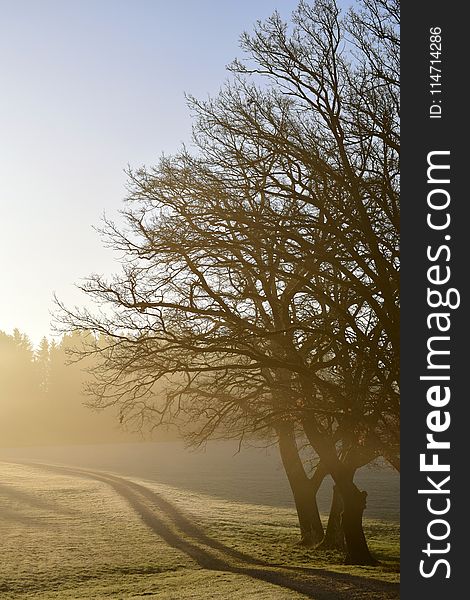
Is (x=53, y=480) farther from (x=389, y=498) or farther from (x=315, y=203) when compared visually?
(x=315, y=203)

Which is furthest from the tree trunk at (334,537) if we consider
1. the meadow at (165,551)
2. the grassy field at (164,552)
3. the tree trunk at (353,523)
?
the tree trunk at (353,523)

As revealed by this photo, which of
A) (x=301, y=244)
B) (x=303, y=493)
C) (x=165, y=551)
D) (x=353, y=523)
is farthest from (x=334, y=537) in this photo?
(x=301, y=244)

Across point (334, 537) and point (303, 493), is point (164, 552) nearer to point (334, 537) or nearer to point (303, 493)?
point (303, 493)

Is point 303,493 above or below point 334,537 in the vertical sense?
above

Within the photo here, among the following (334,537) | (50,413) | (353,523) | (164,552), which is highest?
(50,413)

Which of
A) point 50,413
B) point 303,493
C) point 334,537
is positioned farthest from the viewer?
point 50,413

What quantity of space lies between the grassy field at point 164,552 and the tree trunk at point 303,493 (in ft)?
2.60

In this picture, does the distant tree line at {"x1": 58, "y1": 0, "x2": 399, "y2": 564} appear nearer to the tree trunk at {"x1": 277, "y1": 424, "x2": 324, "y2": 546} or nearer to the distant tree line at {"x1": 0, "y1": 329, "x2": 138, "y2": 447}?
the tree trunk at {"x1": 277, "y1": 424, "x2": 324, "y2": 546}

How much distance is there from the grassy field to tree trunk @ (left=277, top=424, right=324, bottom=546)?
0.79 metres

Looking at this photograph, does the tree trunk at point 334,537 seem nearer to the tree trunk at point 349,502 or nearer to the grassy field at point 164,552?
the grassy field at point 164,552

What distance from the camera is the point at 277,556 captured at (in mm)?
20688

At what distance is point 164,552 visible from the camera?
21.6 m

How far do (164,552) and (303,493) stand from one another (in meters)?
4.65

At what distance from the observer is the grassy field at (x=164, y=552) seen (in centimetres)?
1457
